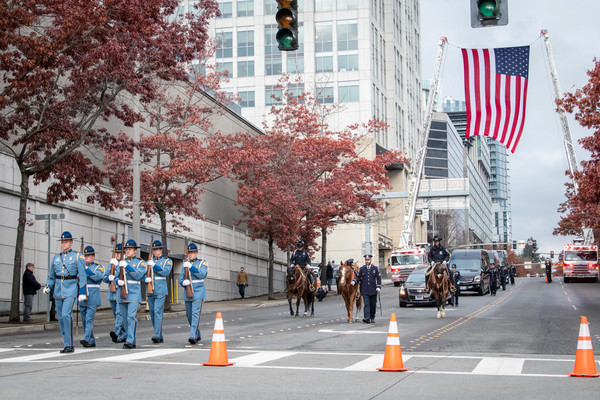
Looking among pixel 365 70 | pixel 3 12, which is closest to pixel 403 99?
pixel 365 70

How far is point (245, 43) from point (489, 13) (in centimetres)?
8003

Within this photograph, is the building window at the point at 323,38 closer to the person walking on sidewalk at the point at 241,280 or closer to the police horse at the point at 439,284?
the person walking on sidewalk at the point at 241,280

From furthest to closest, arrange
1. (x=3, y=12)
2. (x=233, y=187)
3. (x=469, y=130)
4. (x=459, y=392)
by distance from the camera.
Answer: (x=233, y=187)
(x=469, y=130)
(x=3, y=12)
(x=459, y=392)

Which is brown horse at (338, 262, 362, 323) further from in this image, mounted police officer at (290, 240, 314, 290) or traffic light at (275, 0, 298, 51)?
traffic light at (275, 0, 298, 51)

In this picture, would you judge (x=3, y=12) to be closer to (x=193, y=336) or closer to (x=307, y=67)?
(x=193, y=336)

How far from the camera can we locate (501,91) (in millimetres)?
44469

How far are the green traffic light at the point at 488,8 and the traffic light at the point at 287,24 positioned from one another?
2.73 m

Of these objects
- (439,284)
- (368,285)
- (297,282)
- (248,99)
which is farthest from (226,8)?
(368,285)

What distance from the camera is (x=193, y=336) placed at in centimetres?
1584

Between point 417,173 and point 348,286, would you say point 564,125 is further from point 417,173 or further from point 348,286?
point 348,286

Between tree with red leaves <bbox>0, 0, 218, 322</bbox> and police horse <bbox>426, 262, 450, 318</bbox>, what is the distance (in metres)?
10.4

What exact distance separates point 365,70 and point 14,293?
64605 mm

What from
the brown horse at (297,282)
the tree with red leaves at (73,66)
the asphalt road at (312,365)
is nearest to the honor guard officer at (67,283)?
the asphalt road at (312,365)

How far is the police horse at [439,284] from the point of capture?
25422 mm
